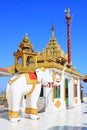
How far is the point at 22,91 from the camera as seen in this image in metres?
9.29

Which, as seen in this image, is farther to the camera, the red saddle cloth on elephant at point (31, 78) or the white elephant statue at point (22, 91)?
the red saddle cloth on elephant at point (31, 78)

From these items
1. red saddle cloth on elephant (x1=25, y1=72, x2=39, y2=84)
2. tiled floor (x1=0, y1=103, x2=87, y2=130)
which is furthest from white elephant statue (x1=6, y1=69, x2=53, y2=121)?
tiled floor (x1=0, y1=103, x2=87, y2=130)

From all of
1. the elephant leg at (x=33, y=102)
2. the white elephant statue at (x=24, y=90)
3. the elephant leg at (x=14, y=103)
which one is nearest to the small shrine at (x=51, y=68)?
the white elephant statue at (x=24, y=90)

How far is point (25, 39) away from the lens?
1021 centimetres

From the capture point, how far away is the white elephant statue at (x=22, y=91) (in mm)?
9094

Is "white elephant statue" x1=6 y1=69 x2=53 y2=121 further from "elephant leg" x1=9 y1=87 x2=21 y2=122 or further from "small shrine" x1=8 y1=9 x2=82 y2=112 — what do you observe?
"small shrine" x1=8 y1=9 x2=82 y2=112

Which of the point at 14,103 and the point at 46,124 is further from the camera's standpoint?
the point at 14,103

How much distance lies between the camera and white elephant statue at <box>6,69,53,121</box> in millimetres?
9094

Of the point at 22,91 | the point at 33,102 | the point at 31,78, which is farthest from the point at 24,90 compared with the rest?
the point at 33,102

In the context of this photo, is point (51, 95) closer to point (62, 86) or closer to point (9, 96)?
point (62, 86)

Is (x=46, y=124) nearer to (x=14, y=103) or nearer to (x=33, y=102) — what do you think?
(x=14, y=103)

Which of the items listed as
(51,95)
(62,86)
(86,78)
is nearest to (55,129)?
(86,78)

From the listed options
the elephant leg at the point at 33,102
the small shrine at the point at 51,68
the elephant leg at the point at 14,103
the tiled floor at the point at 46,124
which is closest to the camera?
the tiled floor at the point at 46,124

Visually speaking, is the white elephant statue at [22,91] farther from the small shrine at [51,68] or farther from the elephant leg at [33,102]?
the small shrine at [51,68]
